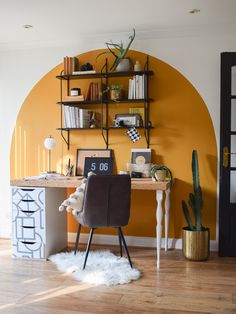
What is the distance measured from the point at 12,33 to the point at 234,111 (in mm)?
2486

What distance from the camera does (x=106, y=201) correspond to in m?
3.40

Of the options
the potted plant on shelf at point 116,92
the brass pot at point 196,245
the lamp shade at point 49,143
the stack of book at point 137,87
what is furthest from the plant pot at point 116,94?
the brass pot at point 196,245

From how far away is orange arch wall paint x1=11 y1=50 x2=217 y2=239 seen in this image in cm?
407

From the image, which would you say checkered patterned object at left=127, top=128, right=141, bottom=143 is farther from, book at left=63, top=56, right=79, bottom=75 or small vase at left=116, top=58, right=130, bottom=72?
book at left=63, top=56, right=79, bottom=75

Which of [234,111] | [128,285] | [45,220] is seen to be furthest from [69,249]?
[234,111]

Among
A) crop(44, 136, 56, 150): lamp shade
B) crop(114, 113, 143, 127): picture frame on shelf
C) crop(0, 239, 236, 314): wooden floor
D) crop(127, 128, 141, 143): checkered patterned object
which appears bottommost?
crop(0, 239, 236, 314): wooden floor

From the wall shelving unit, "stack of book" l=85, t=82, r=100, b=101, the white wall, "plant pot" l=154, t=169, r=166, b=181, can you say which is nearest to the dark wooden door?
the white wall

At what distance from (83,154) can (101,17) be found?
4.97 feet

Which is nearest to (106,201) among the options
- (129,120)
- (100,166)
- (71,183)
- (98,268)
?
(71,183)

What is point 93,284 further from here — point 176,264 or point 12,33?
point 12,33

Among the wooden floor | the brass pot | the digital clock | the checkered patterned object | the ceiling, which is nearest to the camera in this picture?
the wooden floor

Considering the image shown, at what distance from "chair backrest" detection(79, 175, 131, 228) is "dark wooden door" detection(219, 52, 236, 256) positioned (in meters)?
1.06

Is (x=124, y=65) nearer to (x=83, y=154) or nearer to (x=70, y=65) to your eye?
(x=70, y=65)

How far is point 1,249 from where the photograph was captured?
4176mm
